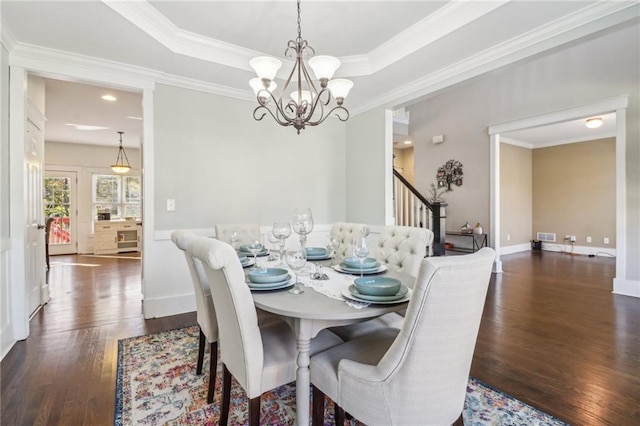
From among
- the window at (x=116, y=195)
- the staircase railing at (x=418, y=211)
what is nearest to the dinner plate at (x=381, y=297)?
the staircase railing at (x=418, y=211)

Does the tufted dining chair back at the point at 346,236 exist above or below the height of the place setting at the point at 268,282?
above

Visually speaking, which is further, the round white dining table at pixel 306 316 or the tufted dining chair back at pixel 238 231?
the tufted dining chair back at pixel 238 231

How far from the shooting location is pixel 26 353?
2416mm

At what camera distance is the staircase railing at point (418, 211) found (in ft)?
13.0

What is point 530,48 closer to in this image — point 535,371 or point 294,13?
point 294,13

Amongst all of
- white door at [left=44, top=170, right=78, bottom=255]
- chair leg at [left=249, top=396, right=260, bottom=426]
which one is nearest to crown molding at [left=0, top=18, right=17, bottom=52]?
chair leg at [left=249, top=396, right=260, bottom=426]

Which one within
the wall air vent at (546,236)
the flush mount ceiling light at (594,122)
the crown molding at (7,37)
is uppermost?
the flush mount ceiling light at (594,122)

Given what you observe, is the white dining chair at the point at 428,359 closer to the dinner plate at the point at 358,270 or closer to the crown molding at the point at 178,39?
the dinner plate at the point at 358,270

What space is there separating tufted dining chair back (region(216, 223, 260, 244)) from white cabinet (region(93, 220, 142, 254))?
220 inches

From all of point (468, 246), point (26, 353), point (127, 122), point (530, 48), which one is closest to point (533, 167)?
point (468, 246)

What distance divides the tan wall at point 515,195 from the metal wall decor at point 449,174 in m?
1.68

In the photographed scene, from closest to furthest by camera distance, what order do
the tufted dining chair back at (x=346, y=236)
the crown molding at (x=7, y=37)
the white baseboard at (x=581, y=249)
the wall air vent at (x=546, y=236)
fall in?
the crown molding at (x=7, y=37)
the tufted dining chair back at (x=346, y=236)
the white baseboard at (x=581, y=249)
the wall air vent at (x=546, y=236)

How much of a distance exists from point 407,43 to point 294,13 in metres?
1.00

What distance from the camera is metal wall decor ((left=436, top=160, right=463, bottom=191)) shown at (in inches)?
244
